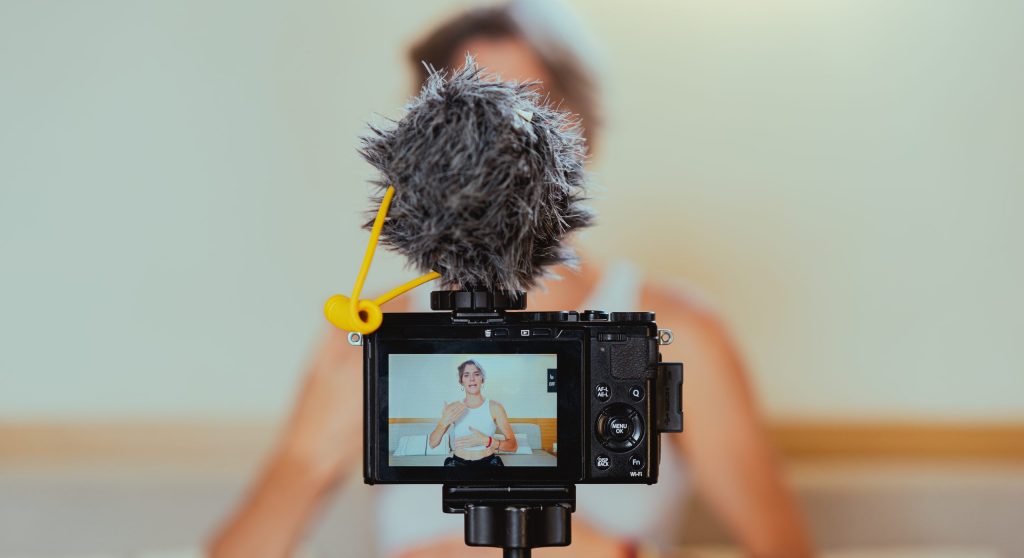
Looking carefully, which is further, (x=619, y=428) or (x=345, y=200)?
(x=345, y=200)

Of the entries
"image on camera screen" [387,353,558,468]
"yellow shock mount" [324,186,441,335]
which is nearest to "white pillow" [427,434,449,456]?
"image on camera screen" [387,353,558,468]

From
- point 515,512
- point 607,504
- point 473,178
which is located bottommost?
point 607,504

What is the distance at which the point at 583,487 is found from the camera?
1825 millimetres

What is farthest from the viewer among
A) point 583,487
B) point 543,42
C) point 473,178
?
point 543,42

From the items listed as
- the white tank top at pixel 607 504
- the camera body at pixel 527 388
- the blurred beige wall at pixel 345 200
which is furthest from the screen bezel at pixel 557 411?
the blurred beige wall at pixel 345 200

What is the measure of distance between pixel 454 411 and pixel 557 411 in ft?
0.30

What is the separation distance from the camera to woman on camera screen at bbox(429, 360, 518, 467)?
0.91 meters

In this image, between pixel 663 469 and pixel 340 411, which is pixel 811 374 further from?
pixel 340 411

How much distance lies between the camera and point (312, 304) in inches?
79.8

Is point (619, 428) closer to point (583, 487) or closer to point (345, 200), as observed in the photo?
point (583, 487)

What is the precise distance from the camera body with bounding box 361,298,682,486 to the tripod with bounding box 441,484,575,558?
0.01 meters

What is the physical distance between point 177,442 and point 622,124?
1.08 meters

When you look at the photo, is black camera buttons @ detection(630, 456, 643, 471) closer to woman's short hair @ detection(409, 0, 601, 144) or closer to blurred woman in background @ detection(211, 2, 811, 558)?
blurred woman in background @ detection(211, 2, 811, 558)

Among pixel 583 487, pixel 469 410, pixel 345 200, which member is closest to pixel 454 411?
pixel 469 410
